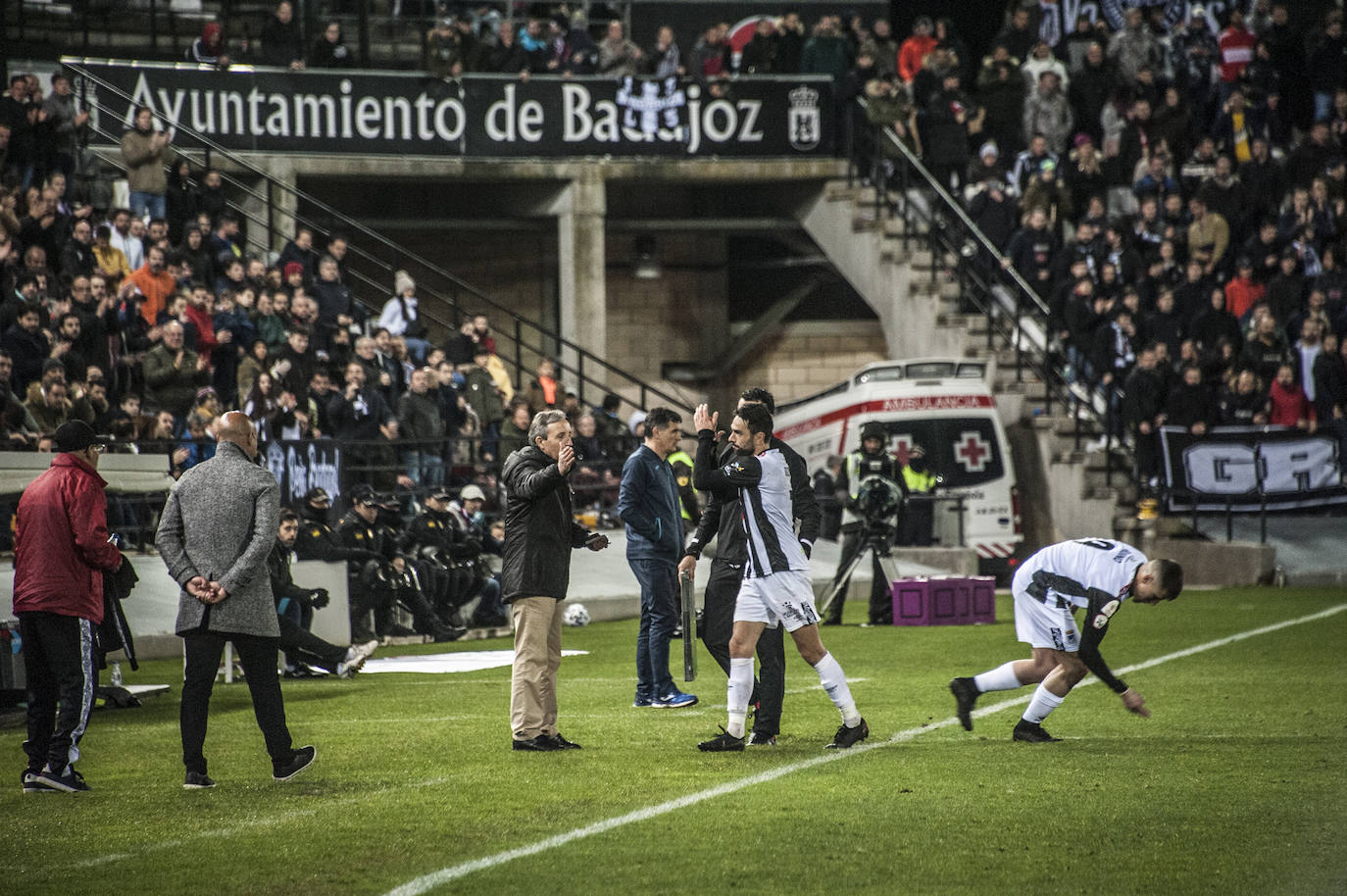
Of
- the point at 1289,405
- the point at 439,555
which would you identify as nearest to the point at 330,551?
the point at 439,555

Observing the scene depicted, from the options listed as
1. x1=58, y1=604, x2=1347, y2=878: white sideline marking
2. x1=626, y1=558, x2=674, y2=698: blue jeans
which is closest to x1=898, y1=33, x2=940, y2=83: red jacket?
x1=626, y1=558, x2=674, y2=698: blue jeans

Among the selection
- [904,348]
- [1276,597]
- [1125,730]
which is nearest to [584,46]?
[904,348]

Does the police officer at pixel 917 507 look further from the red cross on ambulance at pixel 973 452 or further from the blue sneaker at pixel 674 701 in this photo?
the blue sneaker at pixel 674 701

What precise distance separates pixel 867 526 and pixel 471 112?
1240 cm

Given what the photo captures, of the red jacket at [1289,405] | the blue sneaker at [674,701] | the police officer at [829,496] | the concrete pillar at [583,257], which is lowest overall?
the blue sneaker at [674,701]

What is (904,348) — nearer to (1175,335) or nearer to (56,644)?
(1175,335)

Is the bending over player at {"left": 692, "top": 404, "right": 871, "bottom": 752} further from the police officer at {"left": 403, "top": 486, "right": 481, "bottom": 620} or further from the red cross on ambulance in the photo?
the red cross on ambulance

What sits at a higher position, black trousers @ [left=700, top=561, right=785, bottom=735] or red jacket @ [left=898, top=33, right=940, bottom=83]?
red jacket @ [left=898, top=33, right=940, bottom=83]

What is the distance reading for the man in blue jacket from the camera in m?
11.8

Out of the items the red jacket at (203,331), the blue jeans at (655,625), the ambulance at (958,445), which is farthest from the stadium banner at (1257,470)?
the blue jeans at (655,625)

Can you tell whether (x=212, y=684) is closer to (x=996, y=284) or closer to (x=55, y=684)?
(x=55, y=684)

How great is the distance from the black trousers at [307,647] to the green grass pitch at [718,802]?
0.82 metres

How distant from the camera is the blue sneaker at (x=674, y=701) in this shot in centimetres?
1179

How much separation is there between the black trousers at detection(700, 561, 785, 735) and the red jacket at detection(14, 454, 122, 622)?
131 inches
